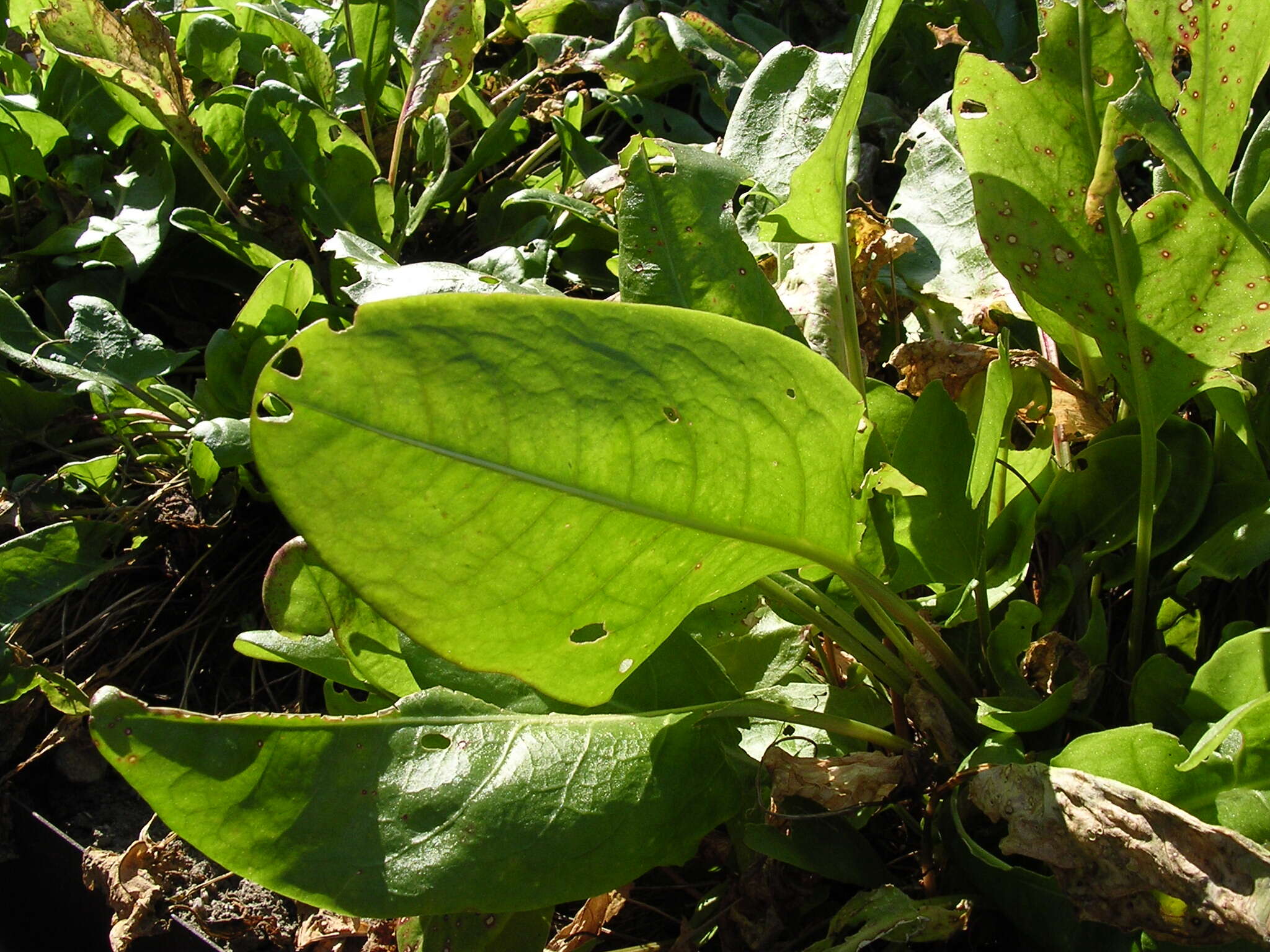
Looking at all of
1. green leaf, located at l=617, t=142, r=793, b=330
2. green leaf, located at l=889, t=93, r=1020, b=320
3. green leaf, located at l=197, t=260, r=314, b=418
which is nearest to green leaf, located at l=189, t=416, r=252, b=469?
green leaf, located at l=197, t=260, r=314, b=418

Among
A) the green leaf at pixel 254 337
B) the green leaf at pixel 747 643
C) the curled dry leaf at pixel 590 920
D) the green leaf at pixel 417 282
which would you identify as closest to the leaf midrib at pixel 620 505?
the green leaf at pixel 747 643

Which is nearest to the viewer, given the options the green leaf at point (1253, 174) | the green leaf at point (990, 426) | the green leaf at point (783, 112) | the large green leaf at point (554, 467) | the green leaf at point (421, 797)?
the large green leaf at point (554, 467)

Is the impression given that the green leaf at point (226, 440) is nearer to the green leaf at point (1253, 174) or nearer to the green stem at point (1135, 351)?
the green stem at point (1135, 351)

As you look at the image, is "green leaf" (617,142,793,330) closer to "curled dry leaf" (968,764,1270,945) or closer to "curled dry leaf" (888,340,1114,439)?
"curled dry leaf" (888,340,1114,439)

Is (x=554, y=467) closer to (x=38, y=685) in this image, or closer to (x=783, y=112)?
(x=783, y=112)

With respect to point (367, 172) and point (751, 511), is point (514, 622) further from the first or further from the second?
point (367, 172)

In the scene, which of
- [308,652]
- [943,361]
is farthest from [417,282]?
[943,361]
